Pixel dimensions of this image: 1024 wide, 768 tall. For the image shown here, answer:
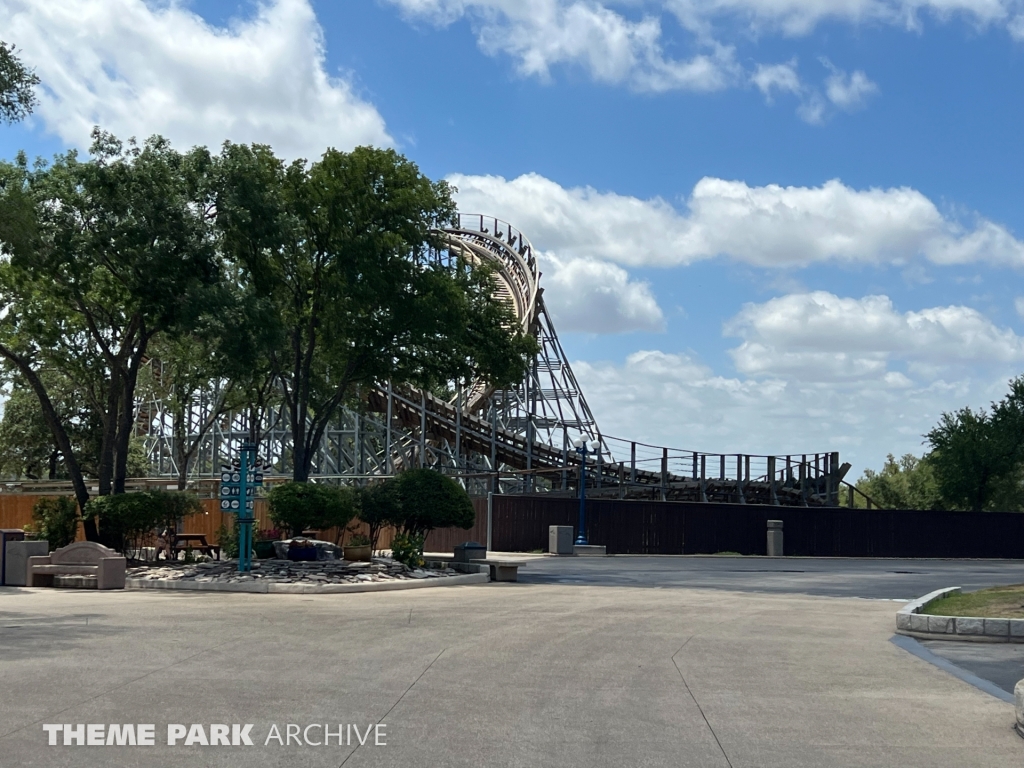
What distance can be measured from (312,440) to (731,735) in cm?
2349

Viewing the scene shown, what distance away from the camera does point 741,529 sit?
4272 cm

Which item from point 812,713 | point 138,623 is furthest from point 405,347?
point 812,713

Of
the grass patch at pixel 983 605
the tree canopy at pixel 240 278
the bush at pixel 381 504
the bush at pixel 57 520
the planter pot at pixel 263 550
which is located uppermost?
the tree canopy at pixel 240 278

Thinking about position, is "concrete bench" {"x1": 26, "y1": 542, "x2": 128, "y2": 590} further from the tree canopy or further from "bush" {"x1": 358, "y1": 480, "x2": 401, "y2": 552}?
"bush" {"x1": 358, "y1": 480, "x2": 401, "y2": 552}

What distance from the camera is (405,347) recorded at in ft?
98.8

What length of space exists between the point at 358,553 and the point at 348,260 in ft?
25.1

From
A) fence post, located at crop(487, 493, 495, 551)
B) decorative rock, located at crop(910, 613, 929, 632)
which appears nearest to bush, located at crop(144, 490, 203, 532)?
fence post, located at crop(487, 493, 495, 551)

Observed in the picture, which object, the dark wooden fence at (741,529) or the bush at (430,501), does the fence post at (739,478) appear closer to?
the dark wooden fence at (741,529)

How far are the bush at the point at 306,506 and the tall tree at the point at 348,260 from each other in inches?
150

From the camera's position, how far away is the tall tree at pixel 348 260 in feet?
88.9

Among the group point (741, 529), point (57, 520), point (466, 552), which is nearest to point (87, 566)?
point (57, 520)

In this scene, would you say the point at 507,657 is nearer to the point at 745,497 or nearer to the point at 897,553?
the point at 897,553

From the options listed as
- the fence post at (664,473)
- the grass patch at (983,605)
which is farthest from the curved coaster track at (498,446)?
the grass patch at (983,605)

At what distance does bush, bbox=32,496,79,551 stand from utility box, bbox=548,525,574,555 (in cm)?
1543
